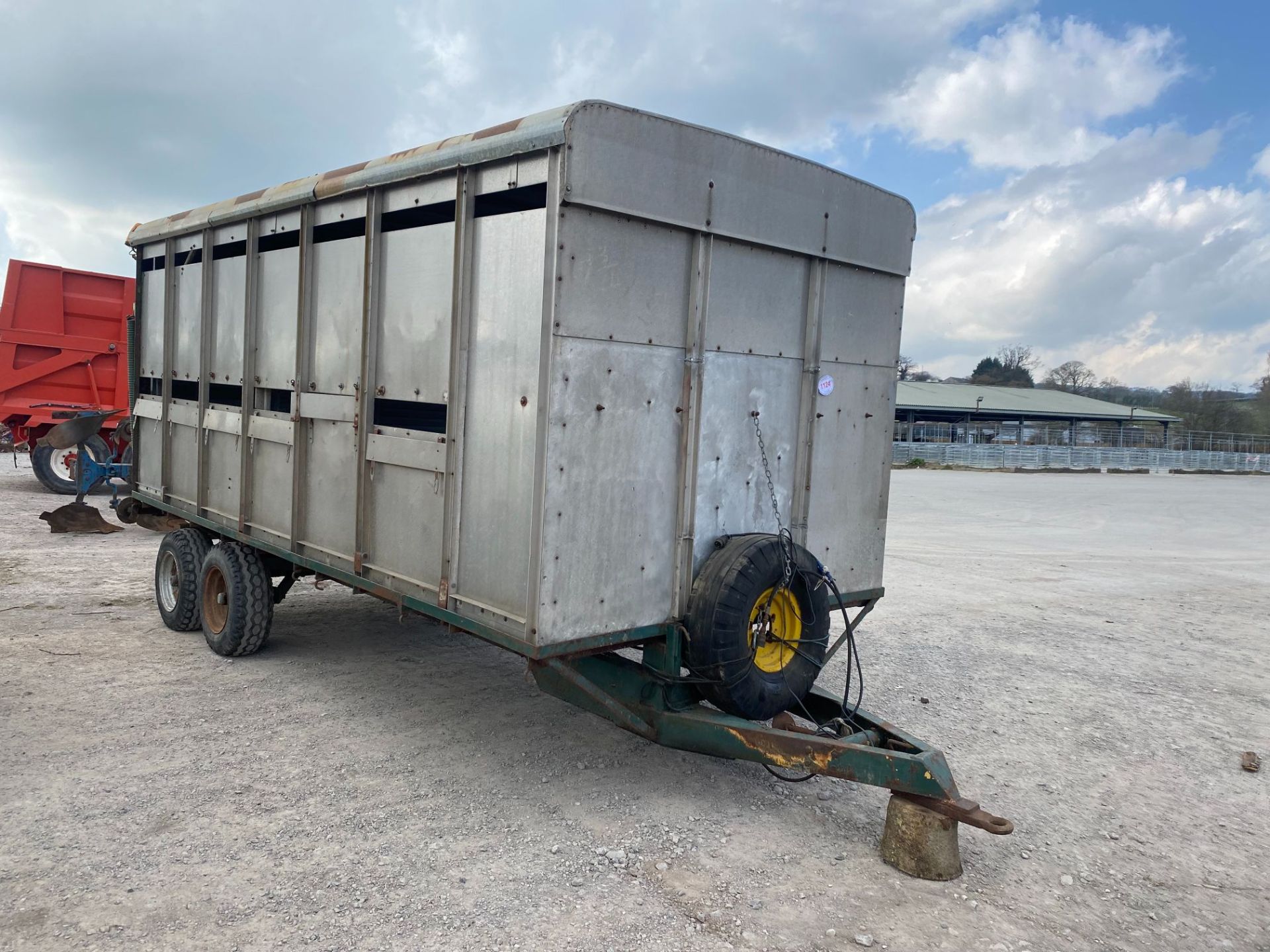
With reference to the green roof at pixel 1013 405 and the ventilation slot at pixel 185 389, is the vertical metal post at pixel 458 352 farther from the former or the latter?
the green roof at pixel 1013 405

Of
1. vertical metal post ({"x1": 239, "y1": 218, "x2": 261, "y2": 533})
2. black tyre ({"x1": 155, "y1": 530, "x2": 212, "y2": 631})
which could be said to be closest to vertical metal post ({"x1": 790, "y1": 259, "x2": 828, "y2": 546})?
vertical metal post ({"x1": 239, "y1": 218, "x2": 261, "y2": 533})

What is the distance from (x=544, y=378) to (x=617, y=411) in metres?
0.41

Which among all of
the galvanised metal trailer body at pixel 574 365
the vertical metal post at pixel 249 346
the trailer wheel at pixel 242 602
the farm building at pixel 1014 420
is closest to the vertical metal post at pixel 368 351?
the galvanised metal trailer body at pixel 574 365

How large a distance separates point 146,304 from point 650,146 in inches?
225

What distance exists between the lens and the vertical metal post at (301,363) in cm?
591

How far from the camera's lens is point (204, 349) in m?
7.09

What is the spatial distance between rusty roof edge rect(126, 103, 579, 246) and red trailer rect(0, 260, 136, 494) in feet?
29.7

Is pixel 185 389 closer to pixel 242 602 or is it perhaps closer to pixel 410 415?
pixel 242 602

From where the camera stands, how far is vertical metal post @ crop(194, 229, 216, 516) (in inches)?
279

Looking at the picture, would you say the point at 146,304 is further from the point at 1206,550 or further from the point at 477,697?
the point at 1206,550

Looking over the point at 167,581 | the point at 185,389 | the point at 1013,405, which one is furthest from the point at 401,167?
the point at 1013,405

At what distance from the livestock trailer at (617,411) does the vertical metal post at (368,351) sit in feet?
0.05

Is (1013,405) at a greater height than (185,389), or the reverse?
(1013,405)

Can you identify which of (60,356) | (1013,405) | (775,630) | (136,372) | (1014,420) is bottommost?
(775,630)
